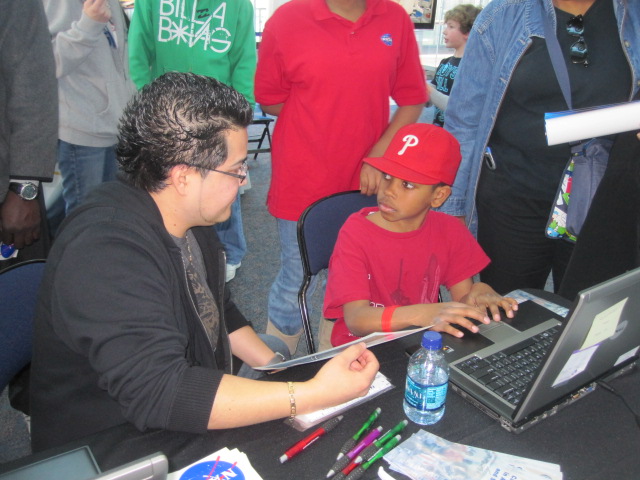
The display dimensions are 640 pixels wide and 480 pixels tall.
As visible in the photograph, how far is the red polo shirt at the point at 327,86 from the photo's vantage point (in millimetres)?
1777

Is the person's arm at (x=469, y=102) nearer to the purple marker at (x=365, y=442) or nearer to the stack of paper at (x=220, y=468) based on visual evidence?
the purple marker at (x=365, y=442)

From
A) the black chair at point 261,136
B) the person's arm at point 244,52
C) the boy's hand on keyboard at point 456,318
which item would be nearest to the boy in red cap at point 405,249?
the boy's hand on keyboard at point 456,318

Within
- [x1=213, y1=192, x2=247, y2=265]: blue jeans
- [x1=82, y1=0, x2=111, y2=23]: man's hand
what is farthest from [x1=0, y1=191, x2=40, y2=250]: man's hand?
[x1=213, y1=192, x2=247, y2=265]: blue jeans

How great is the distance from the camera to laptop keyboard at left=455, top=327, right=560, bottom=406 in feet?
3.33

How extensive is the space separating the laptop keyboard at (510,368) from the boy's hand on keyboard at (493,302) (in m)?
0.12

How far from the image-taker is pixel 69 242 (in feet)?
3.08

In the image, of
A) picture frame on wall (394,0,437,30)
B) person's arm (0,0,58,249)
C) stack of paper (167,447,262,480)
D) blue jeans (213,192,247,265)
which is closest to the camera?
stack of paper (167,447,262,480)

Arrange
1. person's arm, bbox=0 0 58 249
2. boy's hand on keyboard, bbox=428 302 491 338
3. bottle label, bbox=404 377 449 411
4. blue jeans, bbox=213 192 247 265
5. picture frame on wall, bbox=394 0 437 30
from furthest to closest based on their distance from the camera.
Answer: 1. picture frame on wall, bbox=394 0 437 30
2. blue jeans, bbox=213 192 247 265
3. person's arm, bbox=0 0 58 249
4. boy's hand on keyboard, bbox=428 302 491 338
5. bottle label, bbox=404 377 449 411

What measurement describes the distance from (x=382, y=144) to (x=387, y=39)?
0.35 metres

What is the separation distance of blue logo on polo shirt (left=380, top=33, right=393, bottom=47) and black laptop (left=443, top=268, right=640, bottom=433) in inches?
41.0

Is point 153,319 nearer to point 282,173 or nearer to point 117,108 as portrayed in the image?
point 282,173

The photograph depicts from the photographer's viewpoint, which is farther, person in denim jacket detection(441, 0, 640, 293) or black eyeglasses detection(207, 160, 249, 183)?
person in denim jacket detection(441, 0, 640, 293)

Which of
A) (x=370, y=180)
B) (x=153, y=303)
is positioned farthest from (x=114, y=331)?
(x=370, y=180)

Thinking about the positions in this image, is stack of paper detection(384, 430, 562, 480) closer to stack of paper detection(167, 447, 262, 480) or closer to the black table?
the black table
